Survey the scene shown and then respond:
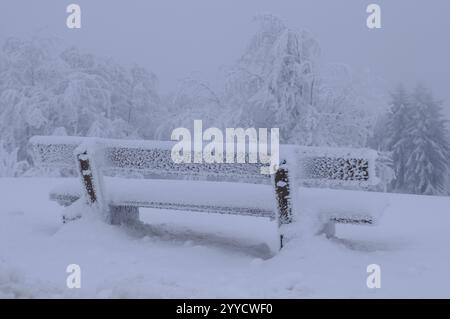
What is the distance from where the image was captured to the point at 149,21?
444 ft

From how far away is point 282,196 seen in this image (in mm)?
3223

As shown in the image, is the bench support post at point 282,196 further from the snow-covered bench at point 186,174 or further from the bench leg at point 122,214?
the bench leg at point 122,214

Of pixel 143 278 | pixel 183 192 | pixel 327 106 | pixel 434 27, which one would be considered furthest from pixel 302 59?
pixel 434 27

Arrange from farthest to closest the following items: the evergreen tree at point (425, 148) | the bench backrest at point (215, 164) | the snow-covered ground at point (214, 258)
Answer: the evergreen tree at point (425, 148), the bench backrest at point (215, 164), the snow-covered ground at point (214, 258)

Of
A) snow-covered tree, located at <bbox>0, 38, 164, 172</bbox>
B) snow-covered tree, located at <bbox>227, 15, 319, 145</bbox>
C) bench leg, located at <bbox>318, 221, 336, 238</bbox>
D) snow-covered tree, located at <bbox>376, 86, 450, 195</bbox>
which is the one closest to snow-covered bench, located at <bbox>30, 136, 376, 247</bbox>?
bench leg, located at <bbox>318, 221, 336, 238</bbox>

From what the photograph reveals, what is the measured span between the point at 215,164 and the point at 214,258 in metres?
0.65

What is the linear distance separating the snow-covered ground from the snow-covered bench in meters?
0.21

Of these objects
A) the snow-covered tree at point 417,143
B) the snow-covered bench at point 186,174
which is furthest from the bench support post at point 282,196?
the snow-covered tree at point 417,143

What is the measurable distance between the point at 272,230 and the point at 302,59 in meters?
12.0

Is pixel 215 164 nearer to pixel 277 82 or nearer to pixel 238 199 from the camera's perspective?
pixel 238 199

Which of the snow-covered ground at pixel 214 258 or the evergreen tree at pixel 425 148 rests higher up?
the snow-covered ground at pixel 214 258

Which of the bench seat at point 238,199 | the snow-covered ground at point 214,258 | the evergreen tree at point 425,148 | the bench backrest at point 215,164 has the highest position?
the bench backrest at point 215,164

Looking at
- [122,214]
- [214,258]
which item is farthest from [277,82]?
[214,258]

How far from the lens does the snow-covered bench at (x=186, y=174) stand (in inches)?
122
